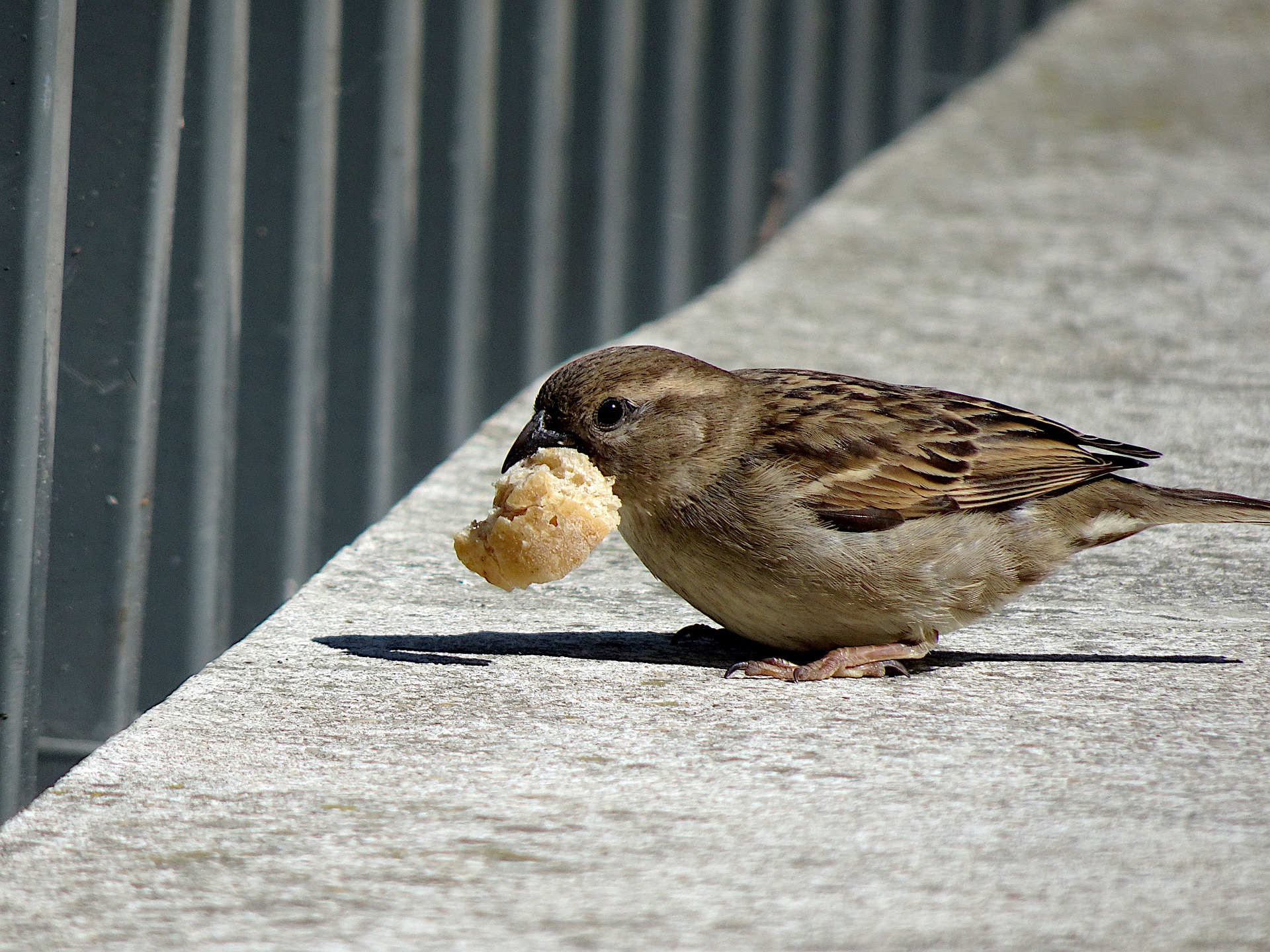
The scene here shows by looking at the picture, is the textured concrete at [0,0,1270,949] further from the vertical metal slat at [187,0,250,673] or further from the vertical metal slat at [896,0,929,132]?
the vertical metal slat at [896,0,929,132]

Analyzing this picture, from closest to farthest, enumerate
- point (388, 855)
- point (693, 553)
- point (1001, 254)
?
point (388, 855)
point (693, 553)
point (1001, 254)

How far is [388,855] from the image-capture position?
2332mm

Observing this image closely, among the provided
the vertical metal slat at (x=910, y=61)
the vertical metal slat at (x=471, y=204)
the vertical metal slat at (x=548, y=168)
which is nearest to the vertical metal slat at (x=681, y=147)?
the vertical metal slat at (x=548, y=168)

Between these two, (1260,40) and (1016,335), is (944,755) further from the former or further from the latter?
(1260,40)

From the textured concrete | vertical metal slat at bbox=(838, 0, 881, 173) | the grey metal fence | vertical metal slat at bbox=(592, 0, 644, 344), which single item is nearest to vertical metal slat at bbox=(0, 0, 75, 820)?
the grey metal fence

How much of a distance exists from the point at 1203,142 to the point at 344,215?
560 centimetres

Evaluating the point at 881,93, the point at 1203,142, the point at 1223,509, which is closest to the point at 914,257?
the point at 881,93

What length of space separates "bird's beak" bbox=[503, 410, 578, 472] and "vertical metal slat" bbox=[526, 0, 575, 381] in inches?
132

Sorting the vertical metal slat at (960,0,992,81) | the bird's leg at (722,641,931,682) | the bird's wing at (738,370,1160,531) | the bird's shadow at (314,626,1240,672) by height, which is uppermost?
the vertical metal slat at (960,0,992,81)

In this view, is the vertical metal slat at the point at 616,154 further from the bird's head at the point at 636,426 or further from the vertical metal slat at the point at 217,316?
the bird's head at the point at 636,426

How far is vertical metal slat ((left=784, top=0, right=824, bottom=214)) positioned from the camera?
827 cm

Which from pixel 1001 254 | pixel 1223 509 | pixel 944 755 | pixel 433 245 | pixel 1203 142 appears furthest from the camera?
pixel 1203 142

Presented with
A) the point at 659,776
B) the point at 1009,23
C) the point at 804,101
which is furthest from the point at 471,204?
the point at 1009,23

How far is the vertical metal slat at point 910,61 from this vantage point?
9.25 meters
